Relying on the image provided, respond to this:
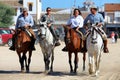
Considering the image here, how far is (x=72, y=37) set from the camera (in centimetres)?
1777

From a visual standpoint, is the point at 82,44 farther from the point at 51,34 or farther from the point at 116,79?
the point at 116,79

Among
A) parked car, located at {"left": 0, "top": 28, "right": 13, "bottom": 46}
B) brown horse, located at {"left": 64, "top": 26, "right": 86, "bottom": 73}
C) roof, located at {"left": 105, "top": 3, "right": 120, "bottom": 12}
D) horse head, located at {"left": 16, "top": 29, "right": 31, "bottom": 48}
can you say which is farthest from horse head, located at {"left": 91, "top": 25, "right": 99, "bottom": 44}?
roof, located at {"left": 105, "top": 3, "right": 120, "bottom": 12}

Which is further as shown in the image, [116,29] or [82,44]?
[116,29]

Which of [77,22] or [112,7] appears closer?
[77,22]

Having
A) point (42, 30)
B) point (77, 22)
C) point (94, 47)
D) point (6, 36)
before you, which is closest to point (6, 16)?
point (6, 36)

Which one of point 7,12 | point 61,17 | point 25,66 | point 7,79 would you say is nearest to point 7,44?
point 25,66

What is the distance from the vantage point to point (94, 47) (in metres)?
16.9

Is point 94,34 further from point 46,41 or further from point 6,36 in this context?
point 6,36

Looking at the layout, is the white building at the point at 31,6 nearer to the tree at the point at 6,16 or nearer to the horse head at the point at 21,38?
the tree at the point at 6,16

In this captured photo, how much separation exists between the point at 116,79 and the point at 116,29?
4084 inches

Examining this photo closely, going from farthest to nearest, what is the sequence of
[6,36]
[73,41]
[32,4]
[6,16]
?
[32,4], [6,16], [6,36], [73,41]

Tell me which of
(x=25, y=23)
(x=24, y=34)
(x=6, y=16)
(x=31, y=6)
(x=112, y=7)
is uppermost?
(x=25, y=23)

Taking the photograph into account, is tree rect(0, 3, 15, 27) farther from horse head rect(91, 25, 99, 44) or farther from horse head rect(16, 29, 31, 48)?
horse head rect(91, 25, 99, 44)

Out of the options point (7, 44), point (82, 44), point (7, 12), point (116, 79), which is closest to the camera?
point (116, 79)
